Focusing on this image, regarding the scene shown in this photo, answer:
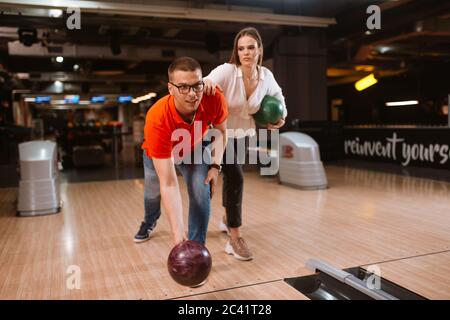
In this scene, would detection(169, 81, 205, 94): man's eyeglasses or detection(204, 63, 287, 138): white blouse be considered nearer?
detection(169, 81, 205, 94): man's eyeglasses

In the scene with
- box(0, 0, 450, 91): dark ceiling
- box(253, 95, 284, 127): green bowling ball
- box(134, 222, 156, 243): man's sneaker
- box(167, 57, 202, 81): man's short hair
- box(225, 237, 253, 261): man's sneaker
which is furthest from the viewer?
box(0, 0, 450, 91): dark ceiling

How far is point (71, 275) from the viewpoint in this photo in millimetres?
2193

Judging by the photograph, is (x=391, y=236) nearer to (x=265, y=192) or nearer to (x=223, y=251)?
(x=223, y=251)

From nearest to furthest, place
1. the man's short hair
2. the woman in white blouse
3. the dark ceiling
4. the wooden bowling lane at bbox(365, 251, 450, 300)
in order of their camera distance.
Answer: the man's short hair, the wooden bowling lane at bbox(365, 251, 450, 300), the woman in white blouse, the dark ceiling

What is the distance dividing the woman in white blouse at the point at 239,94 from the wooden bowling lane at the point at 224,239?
24cm

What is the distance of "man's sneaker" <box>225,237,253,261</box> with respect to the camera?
240cm

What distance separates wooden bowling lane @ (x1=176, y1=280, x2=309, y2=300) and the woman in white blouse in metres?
0.43

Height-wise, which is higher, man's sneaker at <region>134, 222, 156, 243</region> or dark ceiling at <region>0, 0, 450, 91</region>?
dark ceiling at <region>0, 0, 450, 91</region>

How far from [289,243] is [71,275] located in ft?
4.50

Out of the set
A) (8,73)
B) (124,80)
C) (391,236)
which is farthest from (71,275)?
(124,80)

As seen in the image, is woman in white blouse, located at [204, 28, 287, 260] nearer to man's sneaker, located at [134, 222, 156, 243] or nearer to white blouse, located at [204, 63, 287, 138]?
white blouse, located at [204, 63, 287, 138]

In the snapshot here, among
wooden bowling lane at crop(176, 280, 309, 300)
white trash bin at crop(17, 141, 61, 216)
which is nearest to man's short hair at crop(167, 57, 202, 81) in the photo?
wooden bowling lane at crop(176, 280, 309, 300)

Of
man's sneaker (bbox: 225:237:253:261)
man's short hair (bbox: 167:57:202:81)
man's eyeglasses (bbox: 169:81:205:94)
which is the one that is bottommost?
man's sneaker (bbox: 225:237:253:261)

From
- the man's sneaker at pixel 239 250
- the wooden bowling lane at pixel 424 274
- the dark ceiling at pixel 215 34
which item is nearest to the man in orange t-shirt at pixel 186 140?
the man's sneaker at pixel 239 250
